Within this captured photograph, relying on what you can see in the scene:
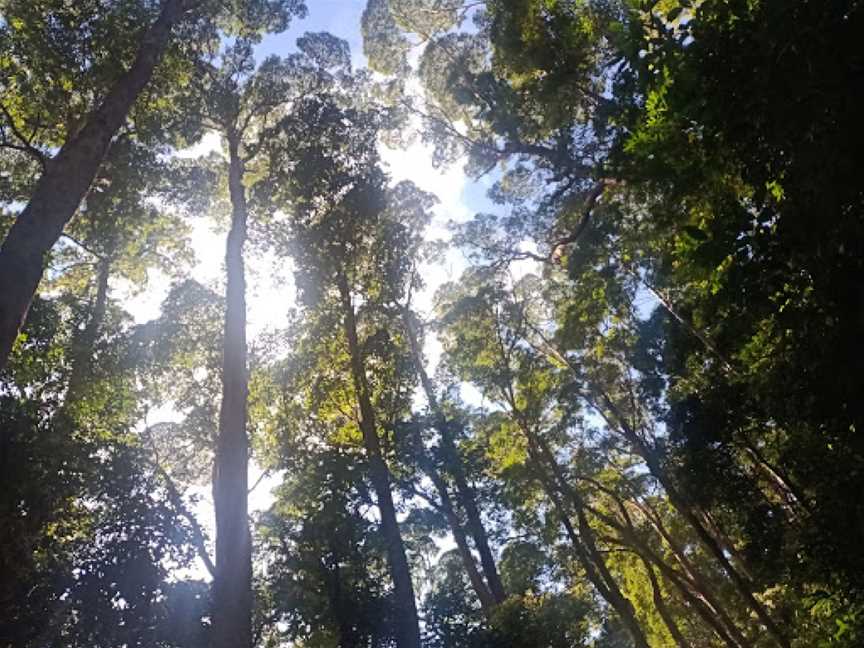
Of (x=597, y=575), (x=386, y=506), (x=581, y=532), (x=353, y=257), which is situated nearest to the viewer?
(x=386, y=506)

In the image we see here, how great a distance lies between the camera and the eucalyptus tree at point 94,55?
7.11 metres

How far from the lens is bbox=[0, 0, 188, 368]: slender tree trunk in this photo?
4.49 meters

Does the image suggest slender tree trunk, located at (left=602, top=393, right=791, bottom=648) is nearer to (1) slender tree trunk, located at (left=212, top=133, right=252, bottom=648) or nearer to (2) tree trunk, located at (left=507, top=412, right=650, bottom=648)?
(2) tree trunk, located at (left=507, top=412, right=650, bottom=648)

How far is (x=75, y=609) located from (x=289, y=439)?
727cm

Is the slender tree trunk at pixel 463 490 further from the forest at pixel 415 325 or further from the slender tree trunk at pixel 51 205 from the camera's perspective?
the slender tree trunk at pixel 51 205

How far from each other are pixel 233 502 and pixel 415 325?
12.0 metres

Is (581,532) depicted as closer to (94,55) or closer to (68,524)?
(68,524)

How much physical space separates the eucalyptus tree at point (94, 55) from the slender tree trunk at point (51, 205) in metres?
0.02

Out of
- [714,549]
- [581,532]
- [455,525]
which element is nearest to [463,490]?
[455,525]

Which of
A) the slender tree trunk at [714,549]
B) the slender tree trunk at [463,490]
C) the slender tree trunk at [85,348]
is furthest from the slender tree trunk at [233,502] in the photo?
the slender tree trunk at [714,549]

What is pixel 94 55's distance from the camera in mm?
11023

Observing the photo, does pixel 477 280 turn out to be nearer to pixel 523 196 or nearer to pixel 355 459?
pixel 523 196

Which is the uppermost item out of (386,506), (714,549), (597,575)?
(386,506)

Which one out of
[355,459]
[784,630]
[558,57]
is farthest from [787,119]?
[784,630]
